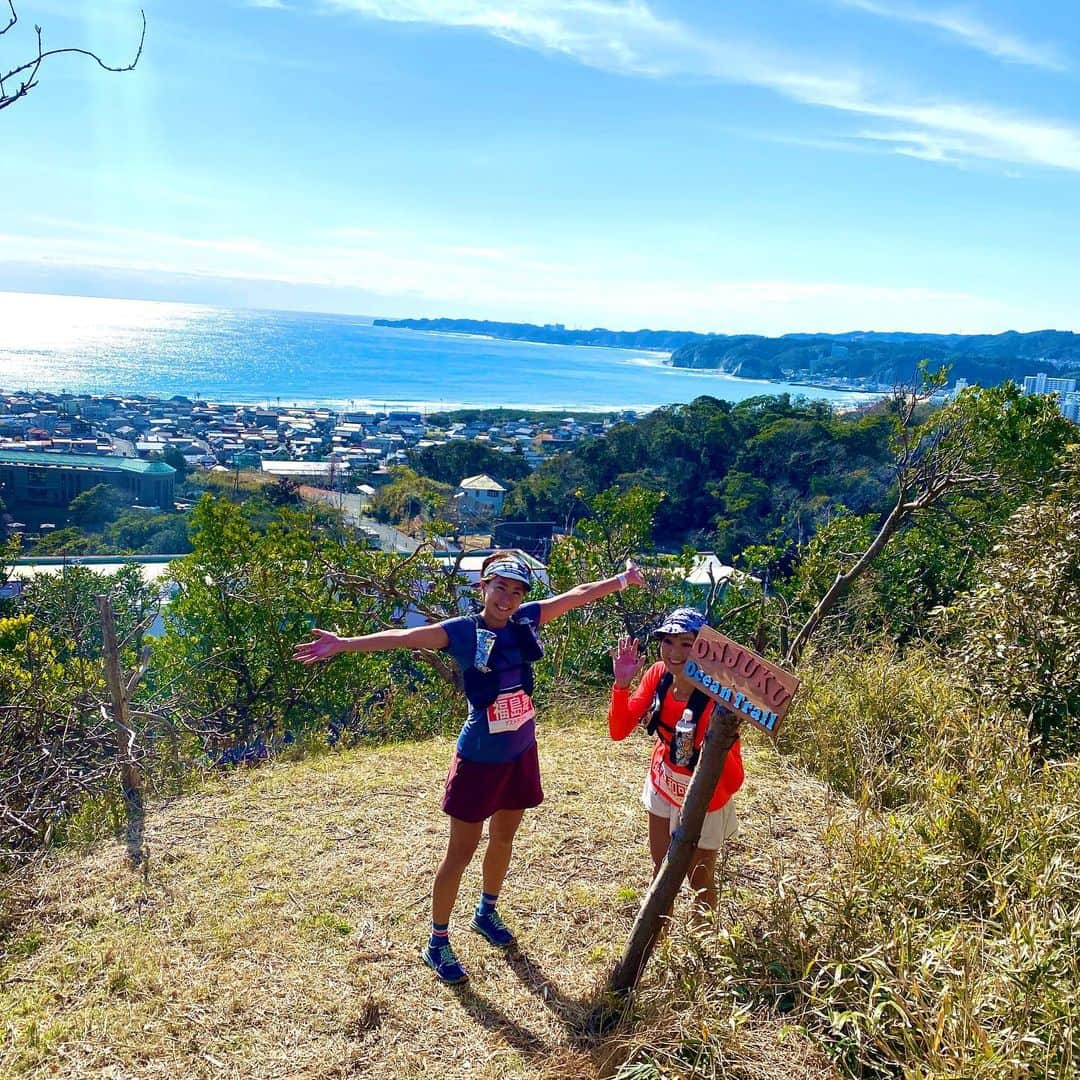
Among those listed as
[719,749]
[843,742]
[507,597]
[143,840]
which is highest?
[507,597]

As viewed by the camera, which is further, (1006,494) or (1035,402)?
(1006,494)

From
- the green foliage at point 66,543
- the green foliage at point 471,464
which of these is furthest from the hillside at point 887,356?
the green foliage at point 66,543

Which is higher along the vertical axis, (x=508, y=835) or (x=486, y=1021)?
(x=508, y=835)

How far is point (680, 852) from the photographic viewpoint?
115 inches

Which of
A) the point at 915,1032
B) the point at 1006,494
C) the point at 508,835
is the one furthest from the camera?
the point at 1006,494

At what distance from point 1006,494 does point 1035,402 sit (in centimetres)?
118

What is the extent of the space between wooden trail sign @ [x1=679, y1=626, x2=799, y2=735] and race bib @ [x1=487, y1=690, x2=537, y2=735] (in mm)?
703

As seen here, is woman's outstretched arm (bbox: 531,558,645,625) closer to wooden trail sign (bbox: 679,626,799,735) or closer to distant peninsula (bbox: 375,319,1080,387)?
wooden trail sign (bbox: 679,626,799,735)

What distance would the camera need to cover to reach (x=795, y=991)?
9.39ft

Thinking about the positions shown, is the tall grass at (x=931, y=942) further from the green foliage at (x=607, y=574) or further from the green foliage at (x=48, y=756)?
the green foliage at (x=607, y=574)

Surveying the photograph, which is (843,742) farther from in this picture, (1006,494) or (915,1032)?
(1006,494)

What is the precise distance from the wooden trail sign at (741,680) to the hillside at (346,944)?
2.99 ft

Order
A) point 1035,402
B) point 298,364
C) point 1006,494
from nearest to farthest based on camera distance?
point 1035,402 → point 1006,494 → point 298,364

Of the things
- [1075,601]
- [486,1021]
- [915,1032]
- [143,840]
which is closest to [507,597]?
[486,1021]
